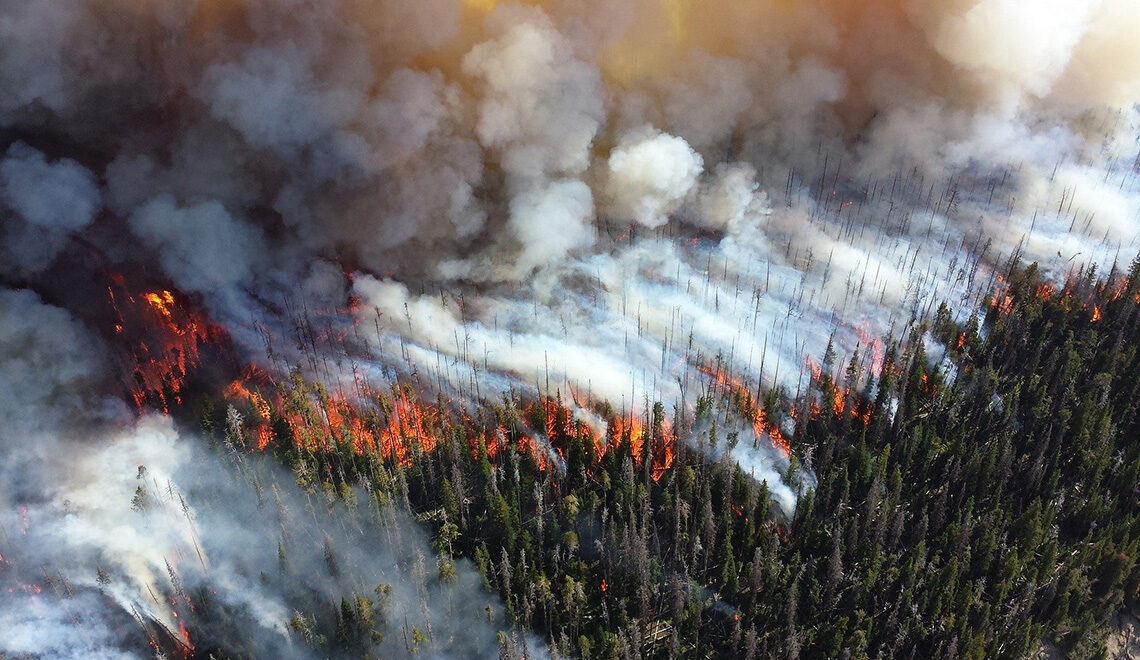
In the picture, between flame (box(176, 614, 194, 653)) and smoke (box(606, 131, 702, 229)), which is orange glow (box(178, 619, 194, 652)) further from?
smoke (box(606, 131, 702, 229))

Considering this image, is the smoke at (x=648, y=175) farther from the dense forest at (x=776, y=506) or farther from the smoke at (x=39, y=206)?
the smoke at (x=39, y=206)

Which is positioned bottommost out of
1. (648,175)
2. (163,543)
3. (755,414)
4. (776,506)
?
(163,543)

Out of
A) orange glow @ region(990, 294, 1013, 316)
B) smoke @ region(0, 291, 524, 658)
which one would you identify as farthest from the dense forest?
orange glow @ region(990, 294, 1013, 316)

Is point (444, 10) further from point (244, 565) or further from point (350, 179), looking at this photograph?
point (244, 565)

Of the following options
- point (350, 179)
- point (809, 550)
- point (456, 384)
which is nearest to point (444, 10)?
point (350, 179)

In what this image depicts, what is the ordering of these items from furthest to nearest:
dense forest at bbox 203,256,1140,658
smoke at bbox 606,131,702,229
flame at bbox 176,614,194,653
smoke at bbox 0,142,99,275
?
smoke at bbox 606,131,702,229 → smoke at bbox 0,142,99,275 → dense forest at bbox 203,256,1140,658 → flame at bbox 176,614,194,653

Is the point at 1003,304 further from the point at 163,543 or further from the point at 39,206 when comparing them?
the point at 39,206

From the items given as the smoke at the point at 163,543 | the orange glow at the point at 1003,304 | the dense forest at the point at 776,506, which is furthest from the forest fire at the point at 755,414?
the orange glow at the point at 1003,304

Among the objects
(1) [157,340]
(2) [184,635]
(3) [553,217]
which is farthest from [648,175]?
(2) [184,635]

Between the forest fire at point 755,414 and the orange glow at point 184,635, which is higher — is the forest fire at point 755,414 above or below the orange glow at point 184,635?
above
